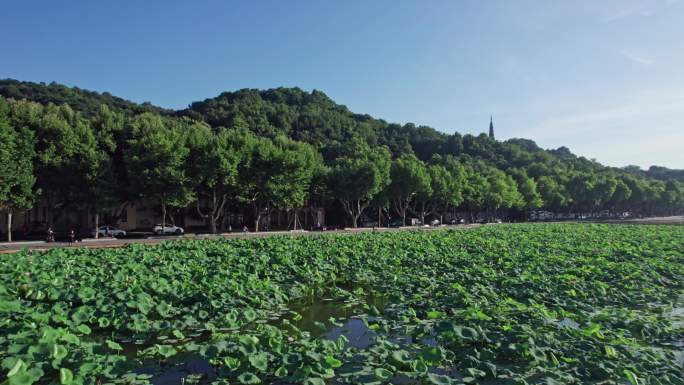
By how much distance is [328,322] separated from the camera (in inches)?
417

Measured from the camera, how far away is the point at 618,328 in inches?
346

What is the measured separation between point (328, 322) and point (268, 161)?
31.6 metres

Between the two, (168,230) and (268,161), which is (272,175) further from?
(168,230)

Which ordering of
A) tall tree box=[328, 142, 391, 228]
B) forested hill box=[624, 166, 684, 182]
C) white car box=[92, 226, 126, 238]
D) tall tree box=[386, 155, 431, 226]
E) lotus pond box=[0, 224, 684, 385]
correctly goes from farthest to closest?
forested hill box=[624, 166, 684, 182], tall tree box=[386, 155, 431, 226], tall tree box=[328, 142, 391, 228], white car box=[92, 226, 126, 238], lotus pond box=[0, 224, 684, 385]

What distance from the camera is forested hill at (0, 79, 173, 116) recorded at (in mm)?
54656

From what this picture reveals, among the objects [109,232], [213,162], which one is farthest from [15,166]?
[213,162]

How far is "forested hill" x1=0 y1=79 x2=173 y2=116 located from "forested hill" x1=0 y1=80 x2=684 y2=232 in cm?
26

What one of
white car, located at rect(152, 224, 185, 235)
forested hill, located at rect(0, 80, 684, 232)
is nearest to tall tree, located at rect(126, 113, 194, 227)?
forested hill, located at rect(0, 80, 684, 232)

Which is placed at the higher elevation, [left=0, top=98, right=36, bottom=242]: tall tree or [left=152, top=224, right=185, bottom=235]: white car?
[left=0, top=98, right=36, bottom=242]: tall tree

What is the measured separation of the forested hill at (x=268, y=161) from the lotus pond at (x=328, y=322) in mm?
18168

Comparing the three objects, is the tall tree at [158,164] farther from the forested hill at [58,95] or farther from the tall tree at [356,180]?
the forested hill at [58,95]

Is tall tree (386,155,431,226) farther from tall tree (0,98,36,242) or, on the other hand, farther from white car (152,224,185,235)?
tall tree (0,98,36,242)

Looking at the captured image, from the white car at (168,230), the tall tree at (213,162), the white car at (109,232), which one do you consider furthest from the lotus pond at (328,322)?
the white car at (168,230)

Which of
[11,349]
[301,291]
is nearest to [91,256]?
[301,291]
